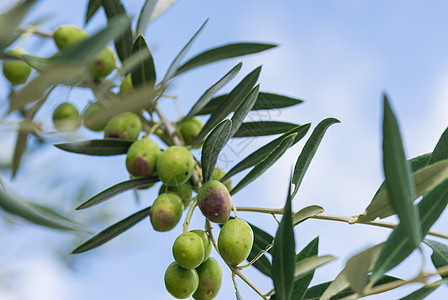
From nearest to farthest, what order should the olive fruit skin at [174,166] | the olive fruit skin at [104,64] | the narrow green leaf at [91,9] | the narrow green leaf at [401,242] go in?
the narrow green leaf at [401,242] < the olive fruit skin at [174,166] < the olive fruit skin at [104,64] < the narrow green leaf at [91,9]

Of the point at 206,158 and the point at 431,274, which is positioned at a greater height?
the point at 431,274

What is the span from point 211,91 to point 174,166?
254mm

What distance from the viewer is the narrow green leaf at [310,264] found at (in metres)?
0.82

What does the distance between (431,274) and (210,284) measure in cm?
49

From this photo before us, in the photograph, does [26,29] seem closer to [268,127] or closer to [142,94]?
[268,127]

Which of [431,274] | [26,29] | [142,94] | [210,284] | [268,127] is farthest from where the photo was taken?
[26,29]

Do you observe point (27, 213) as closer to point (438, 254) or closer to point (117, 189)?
point (117, 189)

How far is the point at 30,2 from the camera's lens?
21.8 inches

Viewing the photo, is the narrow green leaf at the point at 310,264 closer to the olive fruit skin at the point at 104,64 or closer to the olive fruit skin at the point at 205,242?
the olive fruit skin at the point at 205,242

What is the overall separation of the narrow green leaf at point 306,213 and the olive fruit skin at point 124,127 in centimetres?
52

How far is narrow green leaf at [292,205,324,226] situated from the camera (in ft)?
3.18

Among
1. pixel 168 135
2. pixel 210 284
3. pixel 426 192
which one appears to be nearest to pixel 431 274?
pixel 426 192

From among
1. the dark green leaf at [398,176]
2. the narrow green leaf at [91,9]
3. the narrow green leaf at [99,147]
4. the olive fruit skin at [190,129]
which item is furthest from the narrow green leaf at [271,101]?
the dark green leaf at [398,176]

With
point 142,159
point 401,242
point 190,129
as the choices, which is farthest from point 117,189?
point 401,242
